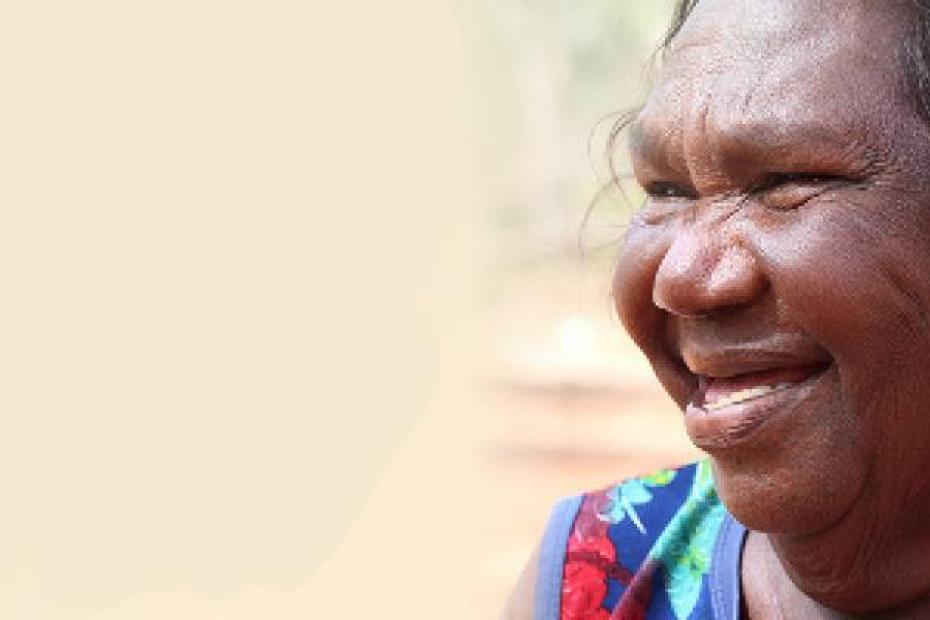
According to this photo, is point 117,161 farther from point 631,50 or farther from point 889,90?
point 889,90

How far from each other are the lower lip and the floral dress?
336 mm

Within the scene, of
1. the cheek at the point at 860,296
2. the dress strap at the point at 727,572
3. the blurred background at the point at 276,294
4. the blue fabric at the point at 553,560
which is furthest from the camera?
the blurred background at the point at 276,294

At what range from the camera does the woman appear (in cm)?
195

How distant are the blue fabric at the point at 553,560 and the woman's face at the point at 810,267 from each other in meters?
0.48

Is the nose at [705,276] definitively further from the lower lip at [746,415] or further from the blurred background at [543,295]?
the blurred background at [543,295]

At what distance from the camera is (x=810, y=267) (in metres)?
1.93

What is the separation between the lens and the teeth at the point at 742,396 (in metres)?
1.99

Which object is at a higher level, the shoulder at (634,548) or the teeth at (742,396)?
the teeth at (742,396)

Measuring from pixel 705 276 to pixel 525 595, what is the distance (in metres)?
0.70

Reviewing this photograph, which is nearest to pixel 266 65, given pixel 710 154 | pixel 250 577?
pixel 250 577

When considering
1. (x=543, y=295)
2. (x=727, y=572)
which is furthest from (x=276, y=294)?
(x=727, y=572)
